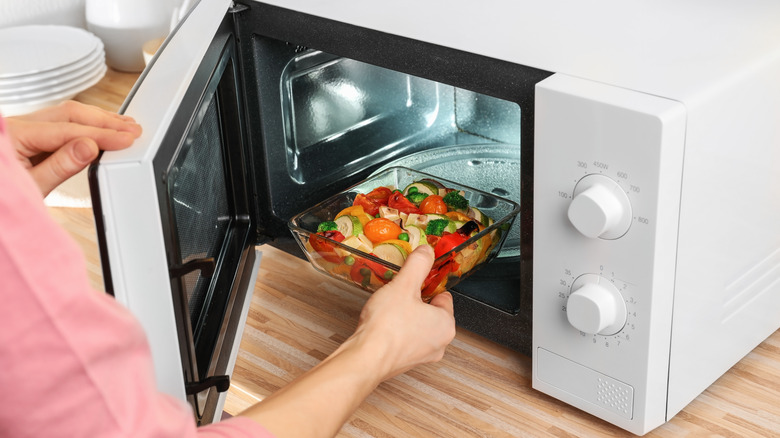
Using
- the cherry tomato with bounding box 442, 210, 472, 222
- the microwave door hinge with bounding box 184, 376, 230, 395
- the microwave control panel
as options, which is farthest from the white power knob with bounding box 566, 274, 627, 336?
the microwave door hinge with bounding box 184, 376, 230, 395

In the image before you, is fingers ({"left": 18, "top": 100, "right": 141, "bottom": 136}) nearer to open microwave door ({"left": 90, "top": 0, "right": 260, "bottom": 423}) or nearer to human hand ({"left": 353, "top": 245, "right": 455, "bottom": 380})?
open microwave door ({"left": 90, "top": 0, "right": 260, "bottom": 423})

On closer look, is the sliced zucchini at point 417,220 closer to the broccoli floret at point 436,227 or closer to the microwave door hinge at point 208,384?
the broccoli floret at point 436,227

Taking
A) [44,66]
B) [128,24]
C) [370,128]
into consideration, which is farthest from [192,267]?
[128,24]

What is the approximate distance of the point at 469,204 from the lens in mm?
1039

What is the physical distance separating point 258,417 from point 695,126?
42cm

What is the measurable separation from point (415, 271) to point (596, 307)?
0.54ft

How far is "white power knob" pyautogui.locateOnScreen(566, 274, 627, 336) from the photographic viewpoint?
29.8 inches

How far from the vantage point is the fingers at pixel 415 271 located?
30.4 inches

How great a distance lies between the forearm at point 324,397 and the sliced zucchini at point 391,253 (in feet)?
0.63

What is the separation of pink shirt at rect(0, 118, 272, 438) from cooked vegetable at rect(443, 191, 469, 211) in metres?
0.66

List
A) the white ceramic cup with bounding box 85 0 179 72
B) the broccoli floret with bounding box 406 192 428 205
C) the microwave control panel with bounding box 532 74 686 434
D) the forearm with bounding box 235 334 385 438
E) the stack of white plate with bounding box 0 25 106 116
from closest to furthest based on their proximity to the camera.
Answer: the forearm with bounding box 235 334 385 438, the microwave control panel with bounding box 532 74 686 434, the broccoli floret with bounding box 406 192 428 205, the stack of white plate with bounding box 0 25 106 116, the white ceramic cup with bounding box 85 0 179 72

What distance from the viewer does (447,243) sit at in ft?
2.93

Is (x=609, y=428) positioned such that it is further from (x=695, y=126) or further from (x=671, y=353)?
(x=695, y=126)

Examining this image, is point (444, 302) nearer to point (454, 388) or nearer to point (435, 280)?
point (435, 280)
